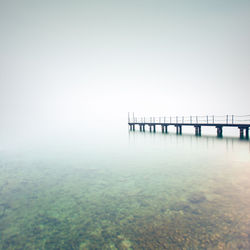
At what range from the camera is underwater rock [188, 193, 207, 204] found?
668 cm

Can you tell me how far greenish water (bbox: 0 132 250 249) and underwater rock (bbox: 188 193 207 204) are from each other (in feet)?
0.05

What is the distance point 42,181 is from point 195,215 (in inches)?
337

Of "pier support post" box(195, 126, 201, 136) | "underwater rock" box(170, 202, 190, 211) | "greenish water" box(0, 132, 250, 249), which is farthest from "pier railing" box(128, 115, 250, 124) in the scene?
"underwater rock" box(170, 202, 190, 211)

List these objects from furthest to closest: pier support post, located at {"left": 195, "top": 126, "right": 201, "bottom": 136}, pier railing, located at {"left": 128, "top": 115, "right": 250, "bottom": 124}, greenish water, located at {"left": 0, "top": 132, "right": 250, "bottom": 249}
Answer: pier support post, located at {"left": 195, "top": 126, "right": 201, "bottom": 136} → pier railing, located at {"left": 128, "top": 115, "right": 250, "bottom": 124} → greenish water, located at {"left": 0, "top": 132, "right": 250, "bottom": 249}

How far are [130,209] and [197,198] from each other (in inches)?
107

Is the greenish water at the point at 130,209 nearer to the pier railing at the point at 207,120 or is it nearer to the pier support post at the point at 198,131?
the pier railing at the point at 207,120

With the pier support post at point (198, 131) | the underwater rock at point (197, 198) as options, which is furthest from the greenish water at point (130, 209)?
the pier support post at point (198, 131)

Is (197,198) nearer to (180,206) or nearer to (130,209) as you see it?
(180,206)

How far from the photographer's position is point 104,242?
465 centimetres

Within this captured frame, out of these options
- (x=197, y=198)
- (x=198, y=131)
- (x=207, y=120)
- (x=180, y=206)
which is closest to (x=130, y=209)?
(x=180, y=206)

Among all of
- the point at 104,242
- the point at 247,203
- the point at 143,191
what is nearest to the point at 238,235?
the point at 247,203

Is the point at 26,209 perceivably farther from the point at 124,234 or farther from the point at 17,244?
the point at 124,234

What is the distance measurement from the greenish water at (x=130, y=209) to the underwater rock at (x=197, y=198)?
0.01 metres

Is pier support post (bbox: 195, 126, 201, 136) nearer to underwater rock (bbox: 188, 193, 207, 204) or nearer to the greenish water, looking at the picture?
the greenish water
